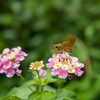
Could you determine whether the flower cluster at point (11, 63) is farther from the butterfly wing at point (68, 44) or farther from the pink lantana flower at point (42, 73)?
the butterfly wing at point (68, 44)

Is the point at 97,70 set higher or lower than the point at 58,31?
lower

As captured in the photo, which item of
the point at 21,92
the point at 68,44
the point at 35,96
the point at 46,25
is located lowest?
the point at 35,96

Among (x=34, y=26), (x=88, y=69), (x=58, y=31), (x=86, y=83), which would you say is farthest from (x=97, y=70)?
(x=34, y=26)

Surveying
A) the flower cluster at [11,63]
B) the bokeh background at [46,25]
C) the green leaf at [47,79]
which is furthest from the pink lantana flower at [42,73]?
the bokeh background at [46,25]

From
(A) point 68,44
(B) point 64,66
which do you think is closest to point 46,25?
(A) point 68,44

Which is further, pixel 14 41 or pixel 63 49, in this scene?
pixel 14 41

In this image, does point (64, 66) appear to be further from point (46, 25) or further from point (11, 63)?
point (46, 25)

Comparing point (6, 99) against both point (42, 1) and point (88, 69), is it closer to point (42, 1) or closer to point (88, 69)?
point (88, 69)
